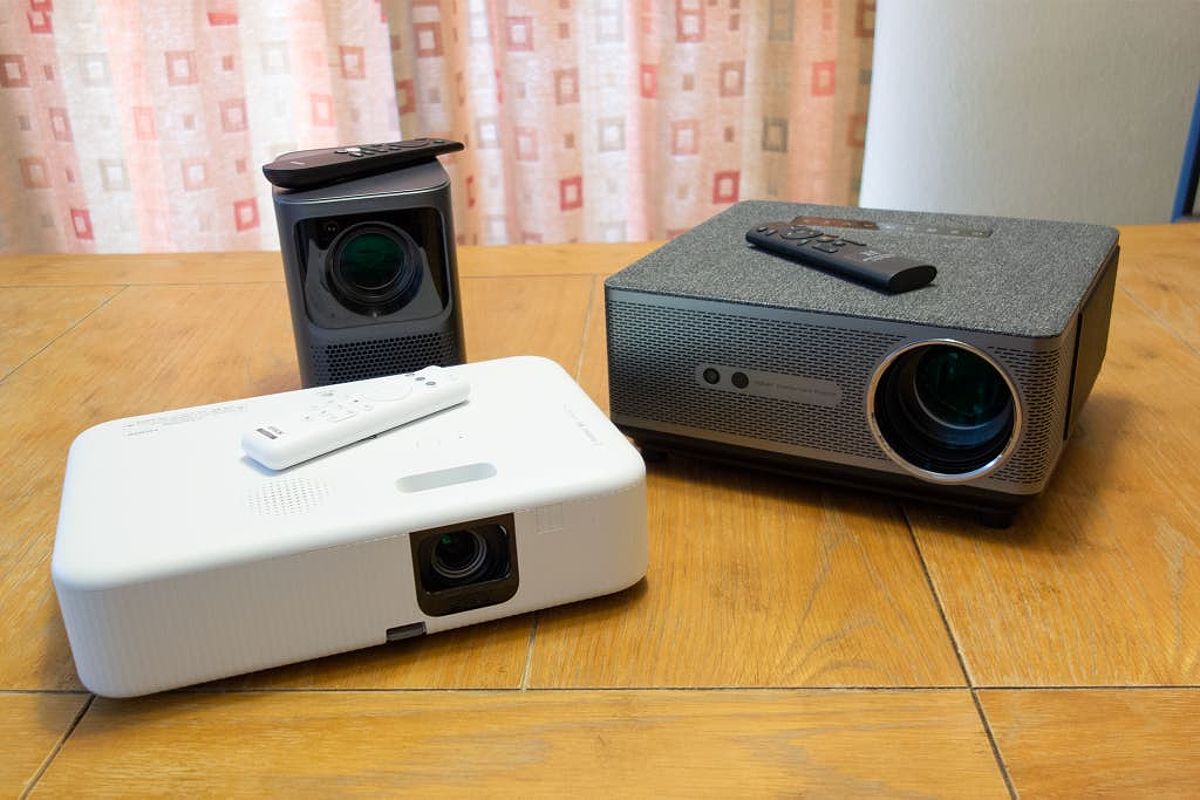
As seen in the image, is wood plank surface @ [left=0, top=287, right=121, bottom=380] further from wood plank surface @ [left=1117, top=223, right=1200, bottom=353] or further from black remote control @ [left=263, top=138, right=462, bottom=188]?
wood plank surface @ [left=1117, top=223, right=1200, bottom=353]

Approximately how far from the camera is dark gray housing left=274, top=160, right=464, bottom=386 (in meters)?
0.67

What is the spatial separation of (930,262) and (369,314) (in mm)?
326

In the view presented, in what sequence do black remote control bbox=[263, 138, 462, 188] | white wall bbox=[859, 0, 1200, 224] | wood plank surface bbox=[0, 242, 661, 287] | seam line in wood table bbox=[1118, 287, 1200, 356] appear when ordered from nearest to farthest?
1. black remote control bbox=[263, 138, 462, 188]
2. seam line in wood table bbox=[1118, 287, 1200, 356]
3. wood plank surface bbox=[0, 242, 661, 287]
4. white wall bbox=[859, 0, 1200, 224]

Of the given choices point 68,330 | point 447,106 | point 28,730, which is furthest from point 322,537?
point 447,106

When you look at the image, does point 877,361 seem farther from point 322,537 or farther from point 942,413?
point 322,537

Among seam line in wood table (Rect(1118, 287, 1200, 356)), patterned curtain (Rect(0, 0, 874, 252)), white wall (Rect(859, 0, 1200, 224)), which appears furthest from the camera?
patterned curtain (Rect(0, 0, 874, 252))

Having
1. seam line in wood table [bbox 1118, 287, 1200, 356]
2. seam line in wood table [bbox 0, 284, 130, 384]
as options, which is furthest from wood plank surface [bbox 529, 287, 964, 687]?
seam line in wood table [bbox 0, 284, 130, 384]

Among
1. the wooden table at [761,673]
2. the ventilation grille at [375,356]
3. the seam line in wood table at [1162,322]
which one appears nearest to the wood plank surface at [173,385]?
the wooden table at [761,673]

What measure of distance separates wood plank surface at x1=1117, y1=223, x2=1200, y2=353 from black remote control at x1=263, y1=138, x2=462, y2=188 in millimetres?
572

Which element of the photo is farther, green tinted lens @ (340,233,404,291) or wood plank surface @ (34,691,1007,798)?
green tinted lens @ (340,233,404,291)

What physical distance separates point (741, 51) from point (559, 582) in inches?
49.4

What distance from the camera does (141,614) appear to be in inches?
18.6

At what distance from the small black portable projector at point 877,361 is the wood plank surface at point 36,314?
20.2 inches

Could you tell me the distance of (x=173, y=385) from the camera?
84 centimetres
